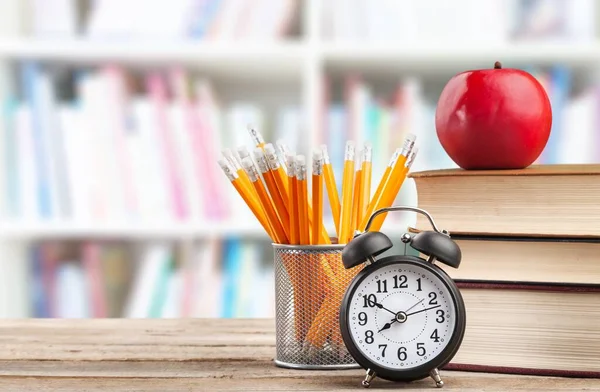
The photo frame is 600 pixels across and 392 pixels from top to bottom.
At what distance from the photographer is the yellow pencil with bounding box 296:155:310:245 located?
77 cm

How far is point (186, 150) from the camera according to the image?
203 centimetres

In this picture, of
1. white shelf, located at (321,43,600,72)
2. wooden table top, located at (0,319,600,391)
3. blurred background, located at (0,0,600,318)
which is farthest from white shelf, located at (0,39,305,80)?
Result: wooden table top, located at (0,319,600,391)

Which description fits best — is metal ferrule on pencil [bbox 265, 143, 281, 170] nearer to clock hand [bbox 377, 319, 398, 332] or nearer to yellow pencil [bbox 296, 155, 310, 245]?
yellow pencil [bbox 296, 155, 310, 245]

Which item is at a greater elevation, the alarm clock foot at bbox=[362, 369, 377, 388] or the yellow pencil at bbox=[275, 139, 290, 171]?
the yellow pencil at bbox=[275, 139, 290, 171]

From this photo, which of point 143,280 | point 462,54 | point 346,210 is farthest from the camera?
point 143,280

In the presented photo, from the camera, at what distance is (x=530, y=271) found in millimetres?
757

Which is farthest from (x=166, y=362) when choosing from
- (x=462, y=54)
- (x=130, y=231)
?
(x=462, y=54)

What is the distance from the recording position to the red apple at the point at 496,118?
803 mm

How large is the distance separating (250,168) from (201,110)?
1271mm

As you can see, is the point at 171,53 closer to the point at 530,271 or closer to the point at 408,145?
the point at 408,145

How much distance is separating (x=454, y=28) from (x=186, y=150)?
27.6 inches

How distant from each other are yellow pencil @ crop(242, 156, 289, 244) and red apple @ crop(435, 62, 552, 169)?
0.19m

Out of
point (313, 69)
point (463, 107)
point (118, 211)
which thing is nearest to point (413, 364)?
point (463, 107)

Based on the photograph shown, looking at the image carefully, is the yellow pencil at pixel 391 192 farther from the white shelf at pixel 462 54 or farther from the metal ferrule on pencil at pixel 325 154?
the white shelf at pixel 462 54
